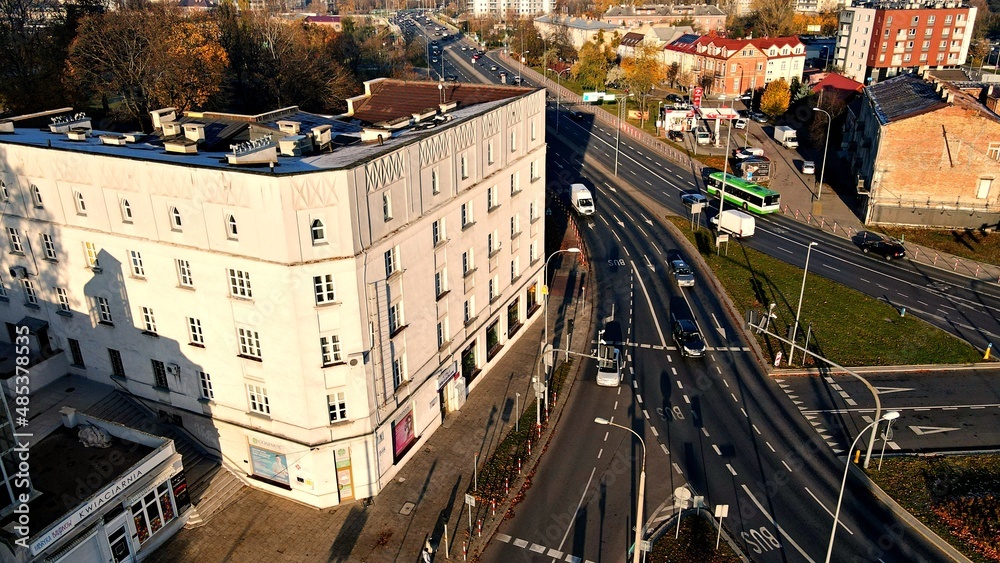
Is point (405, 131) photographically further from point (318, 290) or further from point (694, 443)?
point (694, 443)

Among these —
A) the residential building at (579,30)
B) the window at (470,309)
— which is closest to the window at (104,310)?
the window at (470,309)

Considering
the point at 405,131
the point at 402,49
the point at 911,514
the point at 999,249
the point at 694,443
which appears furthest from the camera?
the point at 402,49

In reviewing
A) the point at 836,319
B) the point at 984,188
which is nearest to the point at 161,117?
the point at 836,319

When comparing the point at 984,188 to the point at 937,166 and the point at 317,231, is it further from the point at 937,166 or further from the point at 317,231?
the point at 317,231

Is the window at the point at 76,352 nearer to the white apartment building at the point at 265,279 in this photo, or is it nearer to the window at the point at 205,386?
the white apartment building at the point at 265,279

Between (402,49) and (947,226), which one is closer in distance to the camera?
(947,226)

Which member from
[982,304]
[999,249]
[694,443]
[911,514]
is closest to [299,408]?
[694,443]
